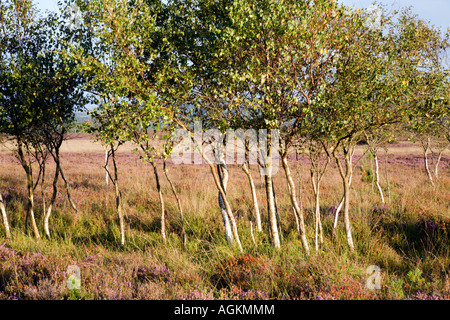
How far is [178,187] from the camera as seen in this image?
16.1 m

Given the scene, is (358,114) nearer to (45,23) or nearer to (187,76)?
(187,76)

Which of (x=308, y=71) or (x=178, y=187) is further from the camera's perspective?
(x=178, y=187)

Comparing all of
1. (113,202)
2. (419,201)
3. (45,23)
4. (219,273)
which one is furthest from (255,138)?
(419,201)

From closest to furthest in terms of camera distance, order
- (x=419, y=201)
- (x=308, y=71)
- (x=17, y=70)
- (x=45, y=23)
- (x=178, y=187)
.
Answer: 1. (x=308, y=71)
2. (x=17, y=70)
3. (x=45, y=23)
4. (x=419, y=201)
5. (x=178, y=187)

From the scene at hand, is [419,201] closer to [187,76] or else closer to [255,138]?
[255,138]

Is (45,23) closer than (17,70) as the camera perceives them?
No

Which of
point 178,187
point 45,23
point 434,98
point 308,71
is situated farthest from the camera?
point 178,187

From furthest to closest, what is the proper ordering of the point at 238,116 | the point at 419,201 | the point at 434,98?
the point at 419,201 → the point at 238,116 → the point at 434,98

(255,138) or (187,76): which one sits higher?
(187,76)

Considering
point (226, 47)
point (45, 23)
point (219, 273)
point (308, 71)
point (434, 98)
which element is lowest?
point (219, 273)

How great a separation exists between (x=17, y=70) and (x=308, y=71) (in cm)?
708

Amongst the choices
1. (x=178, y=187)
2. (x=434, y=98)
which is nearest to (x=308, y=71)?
(x=434, y=98)

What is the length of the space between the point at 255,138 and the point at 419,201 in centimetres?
903

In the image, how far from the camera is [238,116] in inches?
260
